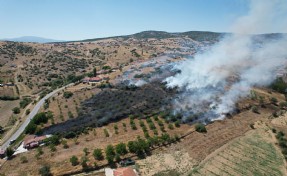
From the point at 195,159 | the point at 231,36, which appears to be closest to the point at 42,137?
the point at 195,159

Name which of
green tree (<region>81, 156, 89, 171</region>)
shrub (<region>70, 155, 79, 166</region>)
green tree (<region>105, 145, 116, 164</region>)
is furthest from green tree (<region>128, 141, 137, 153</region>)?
shrub (<region>70, 155, 79, 166</region>)

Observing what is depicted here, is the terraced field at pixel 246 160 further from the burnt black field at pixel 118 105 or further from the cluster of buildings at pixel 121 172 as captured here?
the burnt black field at pixel 118 105

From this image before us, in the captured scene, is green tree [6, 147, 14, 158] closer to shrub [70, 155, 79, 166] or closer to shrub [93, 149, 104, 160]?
shrub [70, 155, 79, 166]

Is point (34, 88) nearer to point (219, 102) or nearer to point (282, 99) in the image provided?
point (219, 102)

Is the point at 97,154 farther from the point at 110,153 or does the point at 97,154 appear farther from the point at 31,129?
the point at 31,129

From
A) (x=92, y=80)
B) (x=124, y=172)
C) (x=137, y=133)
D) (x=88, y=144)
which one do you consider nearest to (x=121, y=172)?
(x=124, y=172)
